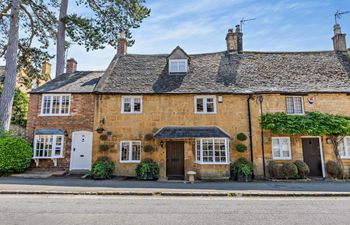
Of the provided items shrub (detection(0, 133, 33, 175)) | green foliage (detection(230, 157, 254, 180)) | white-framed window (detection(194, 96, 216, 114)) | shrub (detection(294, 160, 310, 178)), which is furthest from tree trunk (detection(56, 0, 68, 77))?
shrub (detection(294, 160, 310, 178))

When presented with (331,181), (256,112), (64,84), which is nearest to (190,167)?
(256,112)

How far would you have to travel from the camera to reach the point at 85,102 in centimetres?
1623

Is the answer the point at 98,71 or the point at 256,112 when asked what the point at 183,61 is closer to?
the point at 256,112

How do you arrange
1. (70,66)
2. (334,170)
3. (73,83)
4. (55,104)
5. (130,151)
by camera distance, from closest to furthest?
(334,170) → (130,151) → (55,104) → (73,83) → (70,66)

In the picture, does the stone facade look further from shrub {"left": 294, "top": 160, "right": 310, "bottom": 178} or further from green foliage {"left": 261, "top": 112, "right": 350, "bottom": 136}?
shrub {"left": 294, "top": 160, "right": 310, "bottom": 178}

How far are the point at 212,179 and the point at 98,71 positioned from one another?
14.1 metres

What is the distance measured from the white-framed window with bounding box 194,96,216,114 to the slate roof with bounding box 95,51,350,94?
54 cm

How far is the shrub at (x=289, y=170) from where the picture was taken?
13.4m

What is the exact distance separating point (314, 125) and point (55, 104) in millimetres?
18154

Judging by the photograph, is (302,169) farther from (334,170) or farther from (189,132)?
(189,132)

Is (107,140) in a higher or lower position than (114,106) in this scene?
lower

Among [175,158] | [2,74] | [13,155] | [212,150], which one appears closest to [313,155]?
[212,150]

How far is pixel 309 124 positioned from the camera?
1405 cm

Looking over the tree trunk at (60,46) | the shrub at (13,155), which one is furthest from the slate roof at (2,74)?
the shrub at (13,155)
